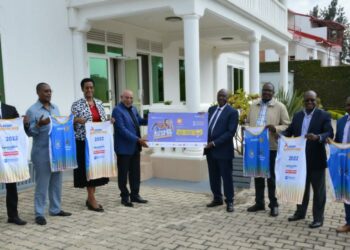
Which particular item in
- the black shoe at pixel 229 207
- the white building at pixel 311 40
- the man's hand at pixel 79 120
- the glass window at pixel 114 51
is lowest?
the black shoe at pixel 229 207

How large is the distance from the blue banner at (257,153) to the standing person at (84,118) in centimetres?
221

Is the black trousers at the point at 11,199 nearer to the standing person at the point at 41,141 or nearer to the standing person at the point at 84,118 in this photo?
the standing person at the point at 41,141

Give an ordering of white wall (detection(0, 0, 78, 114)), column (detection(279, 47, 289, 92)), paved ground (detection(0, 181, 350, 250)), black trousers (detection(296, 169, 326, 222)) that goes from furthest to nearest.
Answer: column (detection(279, 47, 289, 92))
white wall (detection(0, 0, 78, 114))
black trousers (detection(296, 169, 326, 222))
paved ground (detection(0, 181, 350, 250))

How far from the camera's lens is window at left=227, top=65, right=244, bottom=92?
1847 centimetres

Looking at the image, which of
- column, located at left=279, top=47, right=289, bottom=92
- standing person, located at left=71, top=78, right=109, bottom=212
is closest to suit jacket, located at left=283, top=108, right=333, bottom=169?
standing person, located at left=71, top=78, right=109, bottom=212

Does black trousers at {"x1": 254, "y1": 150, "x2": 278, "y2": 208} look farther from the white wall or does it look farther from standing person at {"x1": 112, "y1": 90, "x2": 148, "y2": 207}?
the white wall

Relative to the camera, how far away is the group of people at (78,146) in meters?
5.18

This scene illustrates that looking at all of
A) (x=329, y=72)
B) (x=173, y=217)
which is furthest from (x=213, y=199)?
(x=329, y=72)

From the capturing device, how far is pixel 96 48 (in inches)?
396

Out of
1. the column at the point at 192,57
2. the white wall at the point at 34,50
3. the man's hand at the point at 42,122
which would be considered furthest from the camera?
the column at the point at 192,57

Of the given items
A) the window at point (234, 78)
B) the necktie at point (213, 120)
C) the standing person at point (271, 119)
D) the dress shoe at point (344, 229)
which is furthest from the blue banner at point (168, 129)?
the window at point (234, 78)

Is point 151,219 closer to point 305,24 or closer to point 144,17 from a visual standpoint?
point 144,17

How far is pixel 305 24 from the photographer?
140 ft

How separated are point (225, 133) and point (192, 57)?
271 cm
